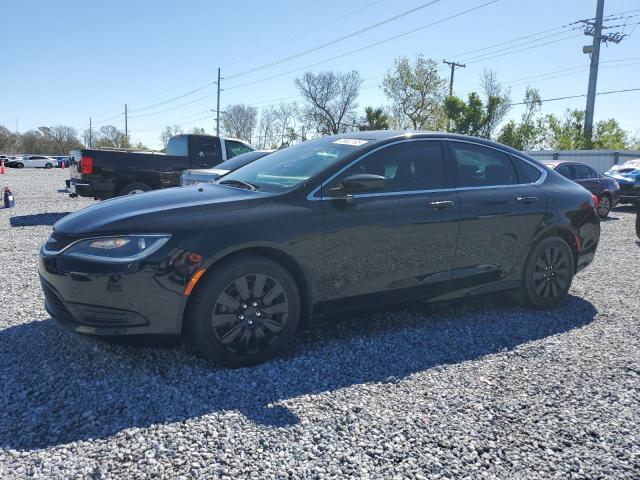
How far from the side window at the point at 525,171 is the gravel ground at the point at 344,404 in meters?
1.34

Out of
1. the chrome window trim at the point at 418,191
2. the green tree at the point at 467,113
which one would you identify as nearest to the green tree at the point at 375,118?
the green tree at the point at 467,113

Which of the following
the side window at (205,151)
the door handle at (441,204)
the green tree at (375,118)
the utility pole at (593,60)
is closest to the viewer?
the door handle at (441,204)

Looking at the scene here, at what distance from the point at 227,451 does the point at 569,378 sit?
229 cm

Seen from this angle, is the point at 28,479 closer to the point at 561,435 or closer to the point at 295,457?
the point at 295,457

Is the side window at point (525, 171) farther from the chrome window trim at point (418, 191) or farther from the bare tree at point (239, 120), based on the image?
the bare tree at point (239, 120)

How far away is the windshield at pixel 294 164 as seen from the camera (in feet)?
12.1

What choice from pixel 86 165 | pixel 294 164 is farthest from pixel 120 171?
pixel 294 164

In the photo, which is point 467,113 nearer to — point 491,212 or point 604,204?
point 604,204

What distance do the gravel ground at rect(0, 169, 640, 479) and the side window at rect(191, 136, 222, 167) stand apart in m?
8.37

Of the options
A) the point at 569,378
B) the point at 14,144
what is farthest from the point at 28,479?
the point at 14,144

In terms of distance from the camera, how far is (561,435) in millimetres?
2590

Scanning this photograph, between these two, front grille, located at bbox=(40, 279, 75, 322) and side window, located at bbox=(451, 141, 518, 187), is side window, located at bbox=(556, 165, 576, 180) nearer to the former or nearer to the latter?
side window, located at bbox=(451, 141, 518, 187)

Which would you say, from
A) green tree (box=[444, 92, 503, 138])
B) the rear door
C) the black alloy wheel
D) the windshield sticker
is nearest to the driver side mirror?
the windshield sticker

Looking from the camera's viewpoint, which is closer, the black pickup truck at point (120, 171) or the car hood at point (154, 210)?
the car hood at point (154, 210)
